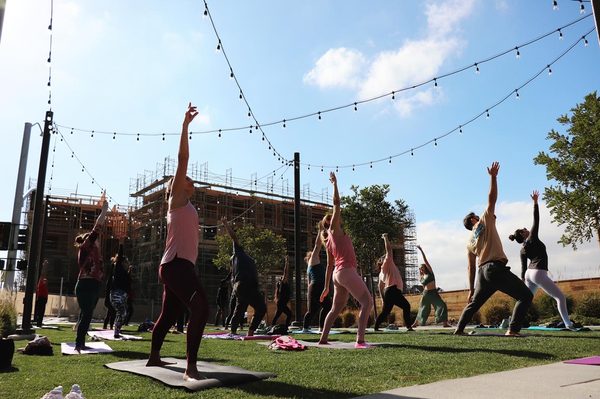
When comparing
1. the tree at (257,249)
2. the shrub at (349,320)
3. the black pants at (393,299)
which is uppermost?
the tree at (257,249)

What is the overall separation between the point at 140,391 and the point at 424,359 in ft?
8.99

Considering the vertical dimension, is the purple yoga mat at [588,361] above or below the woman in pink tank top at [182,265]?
below

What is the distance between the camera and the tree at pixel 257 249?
33.7 metres

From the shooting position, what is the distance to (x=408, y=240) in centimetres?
5344

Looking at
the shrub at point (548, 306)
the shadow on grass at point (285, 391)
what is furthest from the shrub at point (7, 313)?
the shrub at point (548, 306)

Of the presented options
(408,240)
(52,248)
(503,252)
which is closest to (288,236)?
(408,240)

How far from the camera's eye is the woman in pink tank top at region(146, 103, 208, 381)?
391 centimetres

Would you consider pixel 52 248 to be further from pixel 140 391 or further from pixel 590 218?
pixel 140 391

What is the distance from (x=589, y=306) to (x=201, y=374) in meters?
13.9

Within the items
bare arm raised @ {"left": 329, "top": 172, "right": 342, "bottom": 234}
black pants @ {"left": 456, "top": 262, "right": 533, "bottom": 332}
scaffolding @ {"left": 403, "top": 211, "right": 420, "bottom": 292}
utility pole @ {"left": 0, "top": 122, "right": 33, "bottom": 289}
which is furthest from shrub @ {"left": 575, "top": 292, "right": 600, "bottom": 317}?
scaffolding @ {"left": 403, "top": 211, "right": 420, "bottom": 292}

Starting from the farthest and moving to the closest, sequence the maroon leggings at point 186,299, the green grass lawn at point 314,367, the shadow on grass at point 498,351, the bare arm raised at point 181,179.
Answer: the shadow on grass at point 498,351 < the bare arm raised at point 181,179 < the maroon leggings at point 186,299 < the green grass lawn at point 314,367

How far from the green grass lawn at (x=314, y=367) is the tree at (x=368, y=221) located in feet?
74.0

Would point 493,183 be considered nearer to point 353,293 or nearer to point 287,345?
point 353,293

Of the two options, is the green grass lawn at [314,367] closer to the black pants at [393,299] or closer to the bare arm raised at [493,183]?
the bare arm raised at [493,183]
